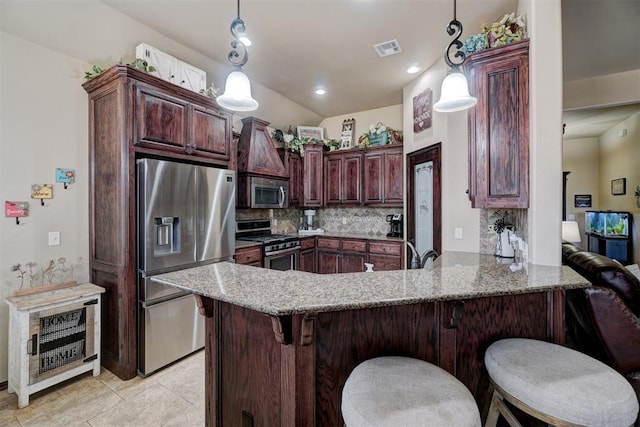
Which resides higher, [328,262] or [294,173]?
[294,173]

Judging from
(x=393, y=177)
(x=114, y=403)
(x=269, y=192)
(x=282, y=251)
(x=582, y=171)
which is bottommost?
(x=114, y=403)

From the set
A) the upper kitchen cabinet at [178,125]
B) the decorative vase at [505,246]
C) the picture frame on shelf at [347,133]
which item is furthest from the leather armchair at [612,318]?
the picture frame on shelf at [347,133]

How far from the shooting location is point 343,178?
4.96 m

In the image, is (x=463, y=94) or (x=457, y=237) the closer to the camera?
(x=463, y=94)

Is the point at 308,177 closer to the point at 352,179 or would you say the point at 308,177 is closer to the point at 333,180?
the point at 333,180

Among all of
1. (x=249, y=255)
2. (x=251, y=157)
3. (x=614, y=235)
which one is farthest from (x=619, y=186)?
(x=249, y=255)

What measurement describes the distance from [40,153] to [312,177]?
3.42m

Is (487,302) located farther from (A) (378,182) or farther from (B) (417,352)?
(A) (378,182)

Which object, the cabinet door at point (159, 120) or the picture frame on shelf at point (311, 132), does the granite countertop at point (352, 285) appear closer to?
the cabinet door at point (159, 120)

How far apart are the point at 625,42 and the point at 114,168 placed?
5.10 m

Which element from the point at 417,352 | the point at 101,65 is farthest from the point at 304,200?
the point at 417,352

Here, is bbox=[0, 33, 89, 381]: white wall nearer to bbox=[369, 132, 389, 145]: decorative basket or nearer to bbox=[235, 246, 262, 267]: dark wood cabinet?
bbox=[235, 246, 262, 267]: dark wood cabinet

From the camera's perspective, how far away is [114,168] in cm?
247

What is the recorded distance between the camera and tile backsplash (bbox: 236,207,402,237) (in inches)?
196
